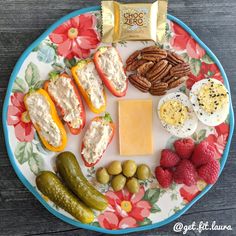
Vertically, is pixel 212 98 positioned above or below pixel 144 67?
below

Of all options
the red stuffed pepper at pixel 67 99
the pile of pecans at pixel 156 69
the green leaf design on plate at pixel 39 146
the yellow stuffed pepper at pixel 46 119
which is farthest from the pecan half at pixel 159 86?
the green leaf design on plate at pixel 39 146

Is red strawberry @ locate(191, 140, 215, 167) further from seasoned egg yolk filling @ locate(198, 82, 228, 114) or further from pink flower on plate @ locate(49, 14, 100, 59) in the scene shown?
pink flower on plate @ locate(49, 14, 100, 59)

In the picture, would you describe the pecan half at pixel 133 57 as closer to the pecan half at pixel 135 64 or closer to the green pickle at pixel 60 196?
the pecan half at pixel 135 64

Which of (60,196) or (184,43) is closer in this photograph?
(60,196)

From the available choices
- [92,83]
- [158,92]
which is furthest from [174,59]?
[92,83]

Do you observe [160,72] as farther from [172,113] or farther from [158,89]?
[172,113]

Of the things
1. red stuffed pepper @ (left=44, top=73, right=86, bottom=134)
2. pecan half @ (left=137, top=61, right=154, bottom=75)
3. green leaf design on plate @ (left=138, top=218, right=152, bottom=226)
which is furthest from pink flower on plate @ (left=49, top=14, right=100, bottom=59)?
green leaf design on plate @ (left=138, top=218, right=152, bottom=226)

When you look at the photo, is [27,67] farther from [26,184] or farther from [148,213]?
[148,213]
